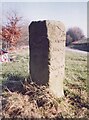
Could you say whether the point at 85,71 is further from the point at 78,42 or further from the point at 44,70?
the point at 44,70

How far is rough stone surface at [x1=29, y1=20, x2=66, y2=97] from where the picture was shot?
3.03 m

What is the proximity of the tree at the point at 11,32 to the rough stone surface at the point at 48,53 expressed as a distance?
2818mm

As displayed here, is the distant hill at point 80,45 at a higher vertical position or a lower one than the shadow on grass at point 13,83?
higher

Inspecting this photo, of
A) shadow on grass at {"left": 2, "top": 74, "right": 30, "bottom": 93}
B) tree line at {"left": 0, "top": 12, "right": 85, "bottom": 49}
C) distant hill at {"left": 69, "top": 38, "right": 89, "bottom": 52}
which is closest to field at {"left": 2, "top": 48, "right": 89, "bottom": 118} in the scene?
shadow on grass at {"left": 2, "top": 74, "right": 30, "bottom": 93}

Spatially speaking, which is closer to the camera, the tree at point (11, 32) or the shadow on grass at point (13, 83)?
the shadow on grass at point (13, 83)

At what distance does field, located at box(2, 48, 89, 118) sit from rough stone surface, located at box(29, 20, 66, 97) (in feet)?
0.82

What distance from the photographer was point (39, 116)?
2.70 meters

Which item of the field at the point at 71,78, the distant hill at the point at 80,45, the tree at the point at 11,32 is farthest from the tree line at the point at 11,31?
the distant hill at the point at 80,45

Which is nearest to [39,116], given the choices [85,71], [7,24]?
[85,71]

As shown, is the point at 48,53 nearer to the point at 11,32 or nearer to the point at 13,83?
the point at 13,83

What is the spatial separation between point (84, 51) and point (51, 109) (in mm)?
2209

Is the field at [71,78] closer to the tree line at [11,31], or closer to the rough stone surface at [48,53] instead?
the rough stone surface at [48,53]

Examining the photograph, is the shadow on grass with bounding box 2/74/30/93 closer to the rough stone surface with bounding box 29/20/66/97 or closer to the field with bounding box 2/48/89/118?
the field with bounding box 2/48/89/118

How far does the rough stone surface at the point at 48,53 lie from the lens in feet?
9.95
